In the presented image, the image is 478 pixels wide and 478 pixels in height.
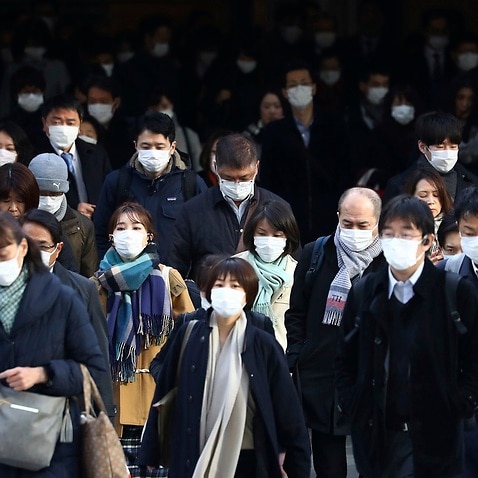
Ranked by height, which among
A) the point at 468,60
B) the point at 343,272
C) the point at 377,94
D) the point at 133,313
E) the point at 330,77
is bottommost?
the point at 133,313

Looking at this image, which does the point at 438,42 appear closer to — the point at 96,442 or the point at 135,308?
the point at 135,308

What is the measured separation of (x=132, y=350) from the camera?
8.80 metres

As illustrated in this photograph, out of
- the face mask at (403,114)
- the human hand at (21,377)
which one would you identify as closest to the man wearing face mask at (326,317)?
the human hand at (21,377)

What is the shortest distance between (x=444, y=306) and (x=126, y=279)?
2076mm

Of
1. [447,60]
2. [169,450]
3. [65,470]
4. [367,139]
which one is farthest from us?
[447,60]

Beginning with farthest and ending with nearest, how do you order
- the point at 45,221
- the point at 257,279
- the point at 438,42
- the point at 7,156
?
the point at 438,42, the point at 7,156, the point at 45,221, the point at 257,279

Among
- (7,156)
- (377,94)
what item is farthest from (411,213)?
(377,94)

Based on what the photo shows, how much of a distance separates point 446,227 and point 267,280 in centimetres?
97

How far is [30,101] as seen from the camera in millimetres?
12414

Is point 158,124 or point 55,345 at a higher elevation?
point 158,124

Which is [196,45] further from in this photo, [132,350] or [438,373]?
[438,373]

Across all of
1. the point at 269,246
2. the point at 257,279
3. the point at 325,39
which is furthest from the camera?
the point at 325,39

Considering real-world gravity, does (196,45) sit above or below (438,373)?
above

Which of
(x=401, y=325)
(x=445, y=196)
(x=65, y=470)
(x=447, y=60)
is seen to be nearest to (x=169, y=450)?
(x=65, y=470)
